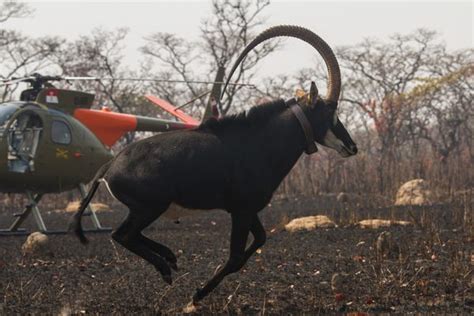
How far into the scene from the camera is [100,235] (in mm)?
15422

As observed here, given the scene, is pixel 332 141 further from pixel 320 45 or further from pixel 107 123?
pixel 107 123

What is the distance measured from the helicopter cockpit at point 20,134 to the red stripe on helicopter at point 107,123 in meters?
1.19

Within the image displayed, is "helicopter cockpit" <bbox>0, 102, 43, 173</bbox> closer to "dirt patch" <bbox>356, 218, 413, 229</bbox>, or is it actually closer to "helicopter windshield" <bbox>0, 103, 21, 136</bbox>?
"helicopter windshield" <bbox>0, 103, 21, 136</bbox>

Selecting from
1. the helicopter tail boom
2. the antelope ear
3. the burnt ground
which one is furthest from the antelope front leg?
the helicopter tail boom

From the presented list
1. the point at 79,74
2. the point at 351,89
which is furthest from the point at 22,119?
the point at 351,89

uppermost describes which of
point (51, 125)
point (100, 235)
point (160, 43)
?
point (160, 43)

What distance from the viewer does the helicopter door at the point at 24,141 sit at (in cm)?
1559

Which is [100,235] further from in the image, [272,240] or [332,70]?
[332,70]

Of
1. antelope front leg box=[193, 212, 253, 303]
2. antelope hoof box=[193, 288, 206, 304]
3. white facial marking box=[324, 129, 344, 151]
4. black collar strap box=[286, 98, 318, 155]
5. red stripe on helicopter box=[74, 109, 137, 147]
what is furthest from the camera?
red stripe on helicopter box=[74, 109, 137, 147]

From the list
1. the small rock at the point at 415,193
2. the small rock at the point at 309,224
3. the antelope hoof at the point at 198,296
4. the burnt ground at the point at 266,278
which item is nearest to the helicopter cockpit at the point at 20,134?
the burnt ground at the point at 266,278

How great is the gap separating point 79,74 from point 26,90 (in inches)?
1230

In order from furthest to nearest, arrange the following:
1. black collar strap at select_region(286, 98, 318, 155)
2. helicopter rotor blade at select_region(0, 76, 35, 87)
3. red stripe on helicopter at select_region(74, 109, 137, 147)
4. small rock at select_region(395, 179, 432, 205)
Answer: small rock at select_region(395, 179, 432, 205)
red stripe on helicopter at select_region(74, 109, 137, 147)
helicopter rotor blade at select_region(0, 76, 35, 87)
black collar strap at select_region(286, 98, 318, 155)

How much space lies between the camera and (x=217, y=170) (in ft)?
24.1

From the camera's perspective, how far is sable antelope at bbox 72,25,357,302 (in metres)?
7.26
